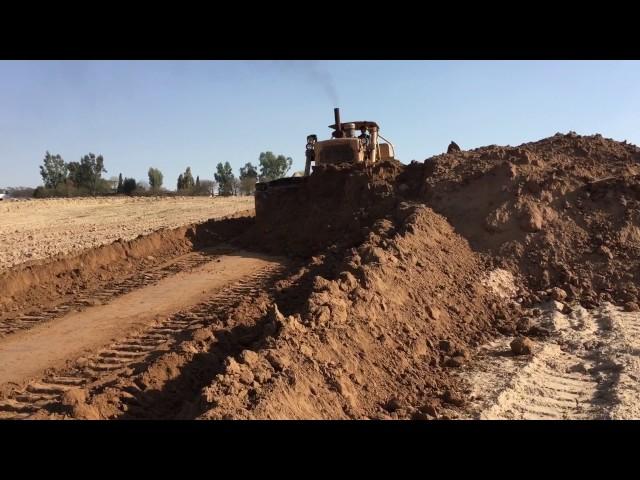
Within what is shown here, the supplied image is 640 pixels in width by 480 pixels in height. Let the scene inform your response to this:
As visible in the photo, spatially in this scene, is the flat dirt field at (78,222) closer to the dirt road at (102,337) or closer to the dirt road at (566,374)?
the dirt road at (102,337)

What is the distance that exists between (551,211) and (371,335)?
192 inches

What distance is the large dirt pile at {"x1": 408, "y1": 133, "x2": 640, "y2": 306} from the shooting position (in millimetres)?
7844

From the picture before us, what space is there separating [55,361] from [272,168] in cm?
5571

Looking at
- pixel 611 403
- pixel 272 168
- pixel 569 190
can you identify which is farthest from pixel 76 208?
pixel 272 168

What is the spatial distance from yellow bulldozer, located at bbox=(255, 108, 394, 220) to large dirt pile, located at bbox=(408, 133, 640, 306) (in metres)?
3.03

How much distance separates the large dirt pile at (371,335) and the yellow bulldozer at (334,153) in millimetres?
4806

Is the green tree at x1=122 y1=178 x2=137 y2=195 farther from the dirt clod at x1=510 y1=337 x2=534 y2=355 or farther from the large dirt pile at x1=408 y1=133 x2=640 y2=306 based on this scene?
the dirt clod at x1=510 y1=337 x2=534 y2=355

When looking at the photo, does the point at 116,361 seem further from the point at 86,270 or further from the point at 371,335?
the point at 86,270

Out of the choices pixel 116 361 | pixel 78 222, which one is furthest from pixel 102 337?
pixel 78 222

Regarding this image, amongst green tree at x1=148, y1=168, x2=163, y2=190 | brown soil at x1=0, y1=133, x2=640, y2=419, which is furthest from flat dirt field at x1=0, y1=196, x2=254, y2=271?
green tree at x1=148, y1=168, x2=163, y2=190

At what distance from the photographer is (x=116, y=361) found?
5492 millimetres
